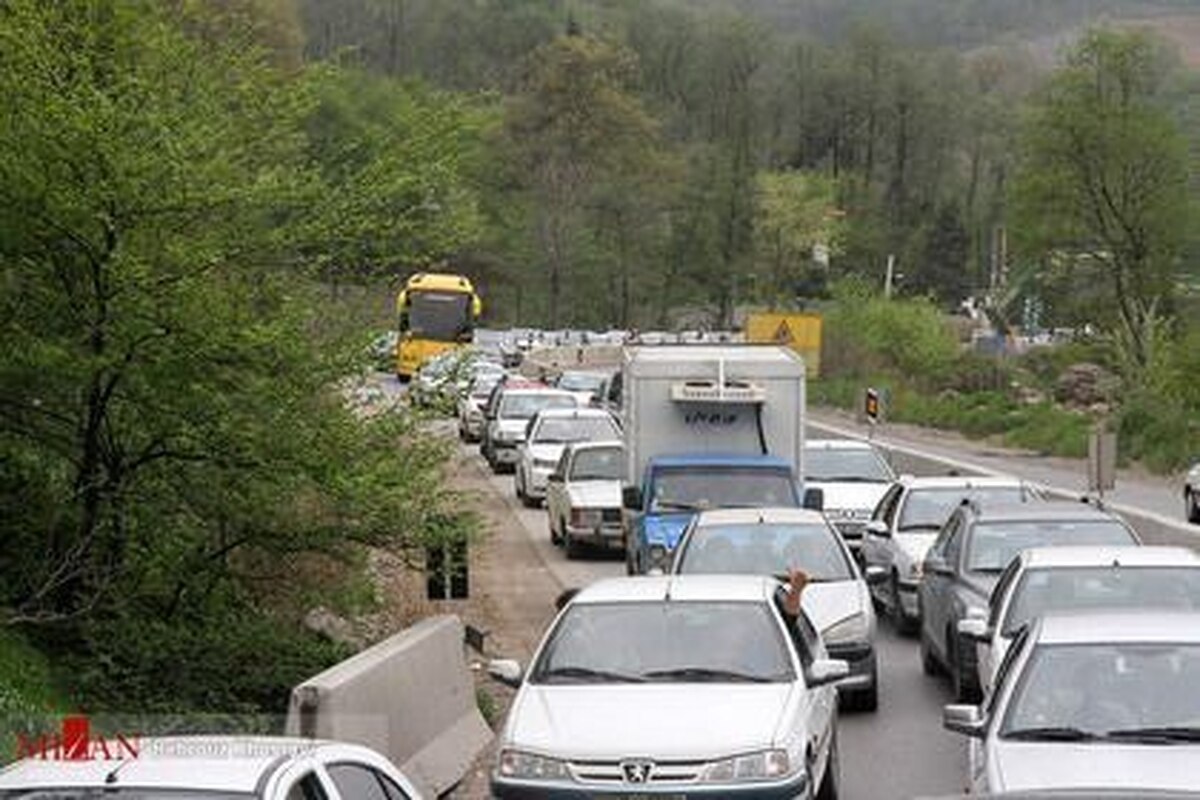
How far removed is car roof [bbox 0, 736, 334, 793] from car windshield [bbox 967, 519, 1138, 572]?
11.8m

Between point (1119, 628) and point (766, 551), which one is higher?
point (1119, 628)

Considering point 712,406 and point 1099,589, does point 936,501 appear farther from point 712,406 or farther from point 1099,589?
point 1099,589

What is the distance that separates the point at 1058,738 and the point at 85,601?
8.41m

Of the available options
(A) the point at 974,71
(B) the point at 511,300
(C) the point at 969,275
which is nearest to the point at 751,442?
(B) the point at 511,300

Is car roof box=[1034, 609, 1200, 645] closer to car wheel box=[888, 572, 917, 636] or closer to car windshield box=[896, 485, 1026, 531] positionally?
car wheel box=[888, 572, 917, 636]

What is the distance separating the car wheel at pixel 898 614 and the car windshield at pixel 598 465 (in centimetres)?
892

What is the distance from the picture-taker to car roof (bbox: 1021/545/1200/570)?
15188mm

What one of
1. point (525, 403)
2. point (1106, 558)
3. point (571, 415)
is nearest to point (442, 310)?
point (525, 403)

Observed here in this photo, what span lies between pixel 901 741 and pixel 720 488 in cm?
808

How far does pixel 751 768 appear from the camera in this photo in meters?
→ 11.1

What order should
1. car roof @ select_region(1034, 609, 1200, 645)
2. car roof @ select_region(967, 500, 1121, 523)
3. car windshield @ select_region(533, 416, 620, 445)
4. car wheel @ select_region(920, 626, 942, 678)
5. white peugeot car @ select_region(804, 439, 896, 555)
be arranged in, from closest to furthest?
car roof @ select_region(1034, 609, 1200, 645), car roof @ select_region(967, 500, 1121, 523), car wheel @ select_region(920, 626, 942, 678), white peugeot car @ select_region(804, 439, 896, 555), car windshield @ select_region(533, 416, 620, 445)

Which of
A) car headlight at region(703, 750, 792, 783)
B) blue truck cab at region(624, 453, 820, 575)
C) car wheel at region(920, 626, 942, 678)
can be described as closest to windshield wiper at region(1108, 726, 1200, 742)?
car headlight at region(703, 750, 792, 783)

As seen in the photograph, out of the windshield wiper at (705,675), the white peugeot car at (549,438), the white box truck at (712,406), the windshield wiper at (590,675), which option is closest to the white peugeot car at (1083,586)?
the windshield wiper at (705,675)

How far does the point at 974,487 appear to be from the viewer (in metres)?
24.3
